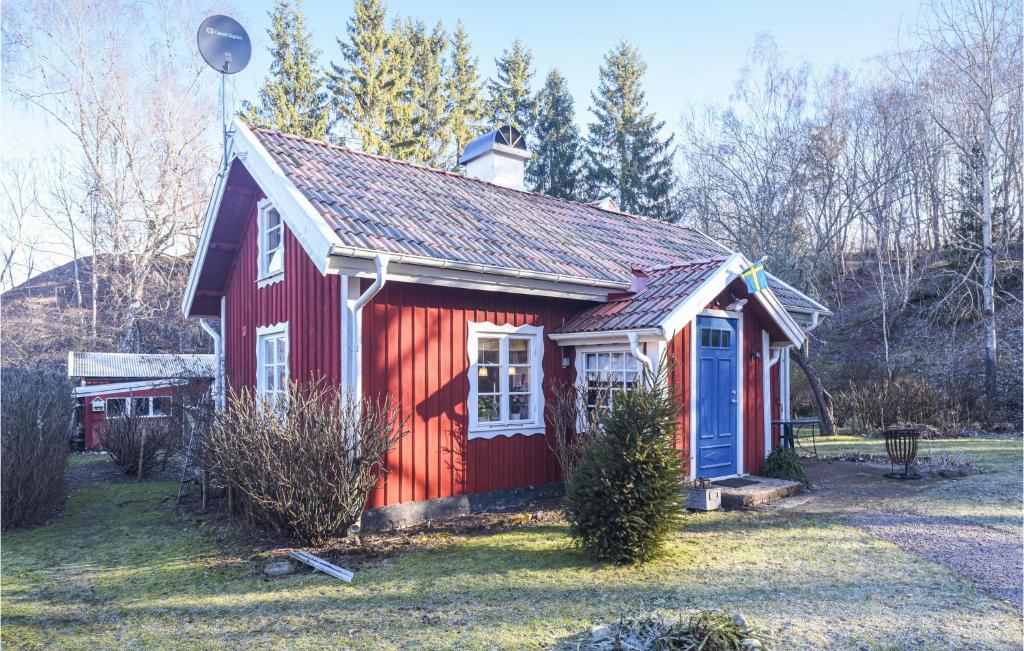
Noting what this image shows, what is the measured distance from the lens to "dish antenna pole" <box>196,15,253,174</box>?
9.90 metres

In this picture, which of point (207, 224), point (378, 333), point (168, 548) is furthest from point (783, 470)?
point (207, 224)

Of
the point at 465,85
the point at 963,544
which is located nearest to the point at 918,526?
the point at 963,544

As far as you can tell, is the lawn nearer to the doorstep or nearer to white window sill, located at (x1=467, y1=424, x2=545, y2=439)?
the doorstep

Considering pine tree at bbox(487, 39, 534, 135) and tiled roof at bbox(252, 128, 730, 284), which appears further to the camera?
pine tree at bbox(487, 39, 534, 135)

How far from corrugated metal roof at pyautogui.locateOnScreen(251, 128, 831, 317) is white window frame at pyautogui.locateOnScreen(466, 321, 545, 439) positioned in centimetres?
95

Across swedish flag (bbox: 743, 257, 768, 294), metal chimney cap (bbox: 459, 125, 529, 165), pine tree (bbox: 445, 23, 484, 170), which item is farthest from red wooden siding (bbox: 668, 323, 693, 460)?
pine tree (bbox: 445, 23, 484, 170)

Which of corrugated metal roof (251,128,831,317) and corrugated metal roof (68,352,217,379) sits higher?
corrugated metal roof (251,128,831,317)

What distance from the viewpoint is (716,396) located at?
951 cm

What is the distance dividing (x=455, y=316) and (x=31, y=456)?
557 centimetres

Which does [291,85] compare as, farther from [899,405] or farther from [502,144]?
[899,405]

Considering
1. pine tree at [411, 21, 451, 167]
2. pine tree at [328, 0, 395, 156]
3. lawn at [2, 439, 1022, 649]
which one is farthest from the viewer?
pine tree at [411, 21, 451, 167]

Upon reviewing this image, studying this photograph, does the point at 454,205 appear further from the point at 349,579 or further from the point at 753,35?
the point at 753,35

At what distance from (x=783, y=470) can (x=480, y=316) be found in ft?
17.0

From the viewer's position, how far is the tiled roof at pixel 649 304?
851 centimetres
